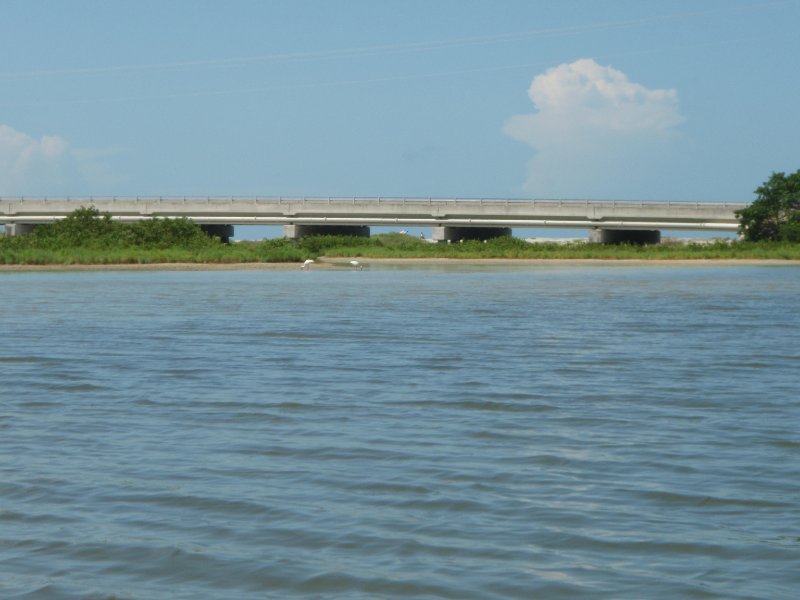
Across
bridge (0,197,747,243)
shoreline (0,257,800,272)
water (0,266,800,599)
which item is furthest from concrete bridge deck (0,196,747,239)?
water (0,266,800,599)

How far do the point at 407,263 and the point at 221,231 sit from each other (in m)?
25.7

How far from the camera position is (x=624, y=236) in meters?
86.5

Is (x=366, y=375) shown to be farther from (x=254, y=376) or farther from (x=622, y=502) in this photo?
(x=622, y=502)

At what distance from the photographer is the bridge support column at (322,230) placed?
91.2 m

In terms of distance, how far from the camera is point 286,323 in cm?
2489

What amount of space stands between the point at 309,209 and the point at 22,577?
85688mm

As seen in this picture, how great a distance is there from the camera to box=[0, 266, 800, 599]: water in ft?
21.4

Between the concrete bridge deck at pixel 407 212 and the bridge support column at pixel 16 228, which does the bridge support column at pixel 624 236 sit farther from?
the bridge support column at pixel 16 228

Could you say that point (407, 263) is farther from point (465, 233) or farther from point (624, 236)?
point (624, 236)

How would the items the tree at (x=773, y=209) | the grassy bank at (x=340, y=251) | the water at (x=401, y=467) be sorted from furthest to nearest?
the tree at (x=773, y=209) < the grassy bank at (x=340, y=251) < the water at (x=401, y=467)

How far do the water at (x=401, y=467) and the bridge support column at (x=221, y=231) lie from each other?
2907 inches

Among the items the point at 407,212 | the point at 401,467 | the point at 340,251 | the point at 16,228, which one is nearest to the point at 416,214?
the point at 407,212

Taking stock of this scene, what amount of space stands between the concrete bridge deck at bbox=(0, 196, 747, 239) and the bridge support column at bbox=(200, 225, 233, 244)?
0.80 metres

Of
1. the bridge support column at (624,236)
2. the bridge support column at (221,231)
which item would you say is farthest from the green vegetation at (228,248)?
the bridge support column at (221,231)
